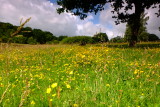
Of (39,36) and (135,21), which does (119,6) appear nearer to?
(135,21)

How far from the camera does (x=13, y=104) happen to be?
3.18 m

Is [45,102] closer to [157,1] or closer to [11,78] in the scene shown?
[11,78]

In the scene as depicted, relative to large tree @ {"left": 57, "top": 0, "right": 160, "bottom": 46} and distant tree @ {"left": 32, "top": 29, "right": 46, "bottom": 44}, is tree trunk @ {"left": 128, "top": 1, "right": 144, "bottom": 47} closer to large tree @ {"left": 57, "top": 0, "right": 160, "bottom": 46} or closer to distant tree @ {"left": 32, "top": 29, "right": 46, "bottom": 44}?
large tree @ {"left": 57, "top": 0, "right": 160, "bottom": 46}

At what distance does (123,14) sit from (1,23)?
17.9 meters

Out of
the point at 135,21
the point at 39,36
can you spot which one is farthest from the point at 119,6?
the point at 39,36

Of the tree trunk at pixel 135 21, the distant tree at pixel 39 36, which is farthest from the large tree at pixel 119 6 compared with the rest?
the distant tree at pixel 39 36

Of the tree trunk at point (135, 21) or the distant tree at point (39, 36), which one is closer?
the tree trunk at point (135, 21)

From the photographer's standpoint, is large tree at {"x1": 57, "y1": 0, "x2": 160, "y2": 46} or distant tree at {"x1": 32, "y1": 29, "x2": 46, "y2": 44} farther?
distant tree at {"x1": 32, "y1": 29, "x2": 46, "y2": 44}

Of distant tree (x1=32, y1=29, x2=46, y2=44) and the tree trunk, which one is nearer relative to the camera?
the tree trunk

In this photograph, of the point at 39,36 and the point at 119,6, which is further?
the point at 39,36

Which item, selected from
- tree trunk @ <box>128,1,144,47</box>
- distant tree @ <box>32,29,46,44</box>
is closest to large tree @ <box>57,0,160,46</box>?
tree trunk @ <box>128,1,144,47</box>

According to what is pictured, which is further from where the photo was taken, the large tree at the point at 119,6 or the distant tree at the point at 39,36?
the distant tree at the point at 39,36

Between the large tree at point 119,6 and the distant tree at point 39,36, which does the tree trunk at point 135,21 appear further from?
the distant tree at point 39,36

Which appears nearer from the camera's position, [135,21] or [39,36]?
[135,21]
